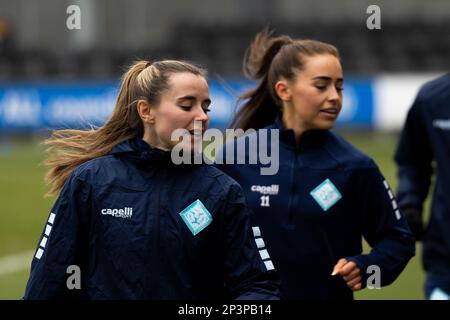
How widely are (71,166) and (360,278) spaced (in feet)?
4.58

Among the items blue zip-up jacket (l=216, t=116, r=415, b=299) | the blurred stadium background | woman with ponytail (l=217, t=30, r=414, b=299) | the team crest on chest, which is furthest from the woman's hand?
the blurred stadium background

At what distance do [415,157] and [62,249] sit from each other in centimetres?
266

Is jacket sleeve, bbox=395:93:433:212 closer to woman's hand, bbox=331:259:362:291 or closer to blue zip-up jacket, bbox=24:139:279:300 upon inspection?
woman's hand, bbox=331:259:362:291

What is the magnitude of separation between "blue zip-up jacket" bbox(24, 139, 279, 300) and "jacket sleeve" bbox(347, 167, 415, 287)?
1.09 m

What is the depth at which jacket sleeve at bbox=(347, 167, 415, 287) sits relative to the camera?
514cm

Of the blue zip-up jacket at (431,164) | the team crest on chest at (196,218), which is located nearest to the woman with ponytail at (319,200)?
the blue zip-up jacket at (431,164)

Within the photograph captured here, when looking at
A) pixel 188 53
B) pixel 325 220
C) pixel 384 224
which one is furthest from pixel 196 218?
pixel 188 53

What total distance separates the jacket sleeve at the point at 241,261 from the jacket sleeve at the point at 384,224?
3.68 feet

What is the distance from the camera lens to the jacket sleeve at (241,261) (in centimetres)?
410

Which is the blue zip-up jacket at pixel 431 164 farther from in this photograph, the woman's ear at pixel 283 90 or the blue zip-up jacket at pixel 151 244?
the blue zip-up jacket at pixel 151 244

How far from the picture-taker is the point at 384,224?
518 cm

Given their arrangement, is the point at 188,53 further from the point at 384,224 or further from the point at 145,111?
the point at 145,111

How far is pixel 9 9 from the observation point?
2872 centimetres

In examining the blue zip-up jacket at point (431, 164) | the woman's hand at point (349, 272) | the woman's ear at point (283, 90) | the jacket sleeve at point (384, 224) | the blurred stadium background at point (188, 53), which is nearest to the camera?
the woman's hand at point (349, 272)
